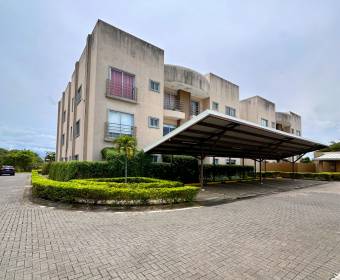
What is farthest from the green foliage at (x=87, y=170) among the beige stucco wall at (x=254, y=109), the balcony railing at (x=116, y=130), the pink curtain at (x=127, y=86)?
the beige stucco wall at (x=254, y=109)

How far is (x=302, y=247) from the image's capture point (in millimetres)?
4766

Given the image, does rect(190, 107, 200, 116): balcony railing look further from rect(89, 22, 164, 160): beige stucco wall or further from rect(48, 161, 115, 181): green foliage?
rect(48, 161, 115, 181): green foliage

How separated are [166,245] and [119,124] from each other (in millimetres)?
12448

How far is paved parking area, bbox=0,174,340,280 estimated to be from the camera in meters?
3.60

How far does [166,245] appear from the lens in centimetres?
469

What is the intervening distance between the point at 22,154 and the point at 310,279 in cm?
5432

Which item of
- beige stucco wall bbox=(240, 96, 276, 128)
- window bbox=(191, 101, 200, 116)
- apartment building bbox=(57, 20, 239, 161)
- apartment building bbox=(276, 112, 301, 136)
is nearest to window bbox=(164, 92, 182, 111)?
apartment building bbox=(57, 20, 239, 161)

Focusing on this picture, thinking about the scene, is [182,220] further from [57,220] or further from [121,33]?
[121,33]

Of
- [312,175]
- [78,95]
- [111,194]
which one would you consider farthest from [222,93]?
[111,194]

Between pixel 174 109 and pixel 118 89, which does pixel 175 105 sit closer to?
pixel 174 109

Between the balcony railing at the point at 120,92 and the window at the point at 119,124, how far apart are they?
125cm

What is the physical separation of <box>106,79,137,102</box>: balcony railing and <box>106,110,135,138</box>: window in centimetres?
125

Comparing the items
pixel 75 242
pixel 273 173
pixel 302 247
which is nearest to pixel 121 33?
pixel 75 242

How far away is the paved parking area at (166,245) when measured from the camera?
360 cm
